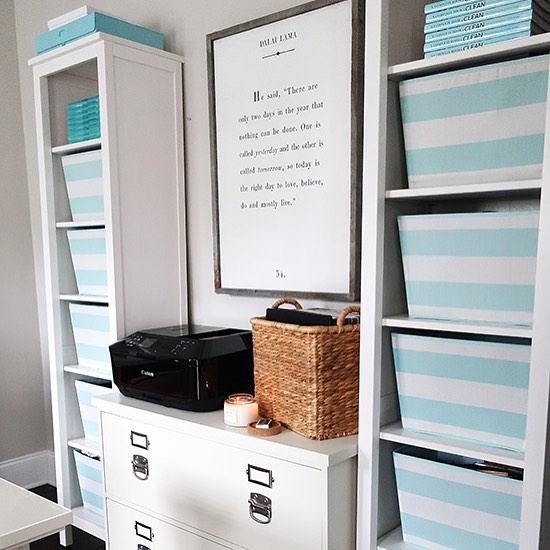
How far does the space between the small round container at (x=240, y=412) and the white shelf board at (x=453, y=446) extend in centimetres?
38

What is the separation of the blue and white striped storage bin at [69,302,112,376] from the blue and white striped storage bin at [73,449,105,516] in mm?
411

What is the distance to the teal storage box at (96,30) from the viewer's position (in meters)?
2.04

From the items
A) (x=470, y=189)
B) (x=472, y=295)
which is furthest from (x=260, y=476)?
(x=470, y=189)

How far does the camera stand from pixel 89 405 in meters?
2.40

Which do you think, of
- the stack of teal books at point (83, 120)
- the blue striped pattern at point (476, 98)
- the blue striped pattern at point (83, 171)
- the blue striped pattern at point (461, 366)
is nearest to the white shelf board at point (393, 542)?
the blue striped pattern at point (461, 366)

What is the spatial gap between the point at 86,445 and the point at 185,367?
0.95 metres

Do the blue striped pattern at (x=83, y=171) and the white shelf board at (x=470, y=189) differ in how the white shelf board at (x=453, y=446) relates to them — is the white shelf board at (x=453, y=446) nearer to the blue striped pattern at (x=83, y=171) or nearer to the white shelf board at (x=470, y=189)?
the white shelf board at (x=470, y=189)

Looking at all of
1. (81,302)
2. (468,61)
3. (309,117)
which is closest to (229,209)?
(309,117)

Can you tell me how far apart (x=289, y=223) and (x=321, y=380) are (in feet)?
2.17

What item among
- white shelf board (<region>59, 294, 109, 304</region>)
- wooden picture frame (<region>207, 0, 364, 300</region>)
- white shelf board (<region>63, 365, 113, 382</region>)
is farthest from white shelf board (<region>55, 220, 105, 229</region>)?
white shelf board (<region>63, 365, 113, 382</region>)

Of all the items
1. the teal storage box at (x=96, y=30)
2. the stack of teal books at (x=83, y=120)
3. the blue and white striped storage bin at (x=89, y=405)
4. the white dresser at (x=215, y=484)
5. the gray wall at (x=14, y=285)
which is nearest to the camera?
the white dresser at (x=215, y=484)

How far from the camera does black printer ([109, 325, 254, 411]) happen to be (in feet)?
5.68

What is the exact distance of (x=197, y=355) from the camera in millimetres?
1728

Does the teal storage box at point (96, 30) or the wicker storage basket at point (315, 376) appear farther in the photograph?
the teal storage box at point (96, 30)
